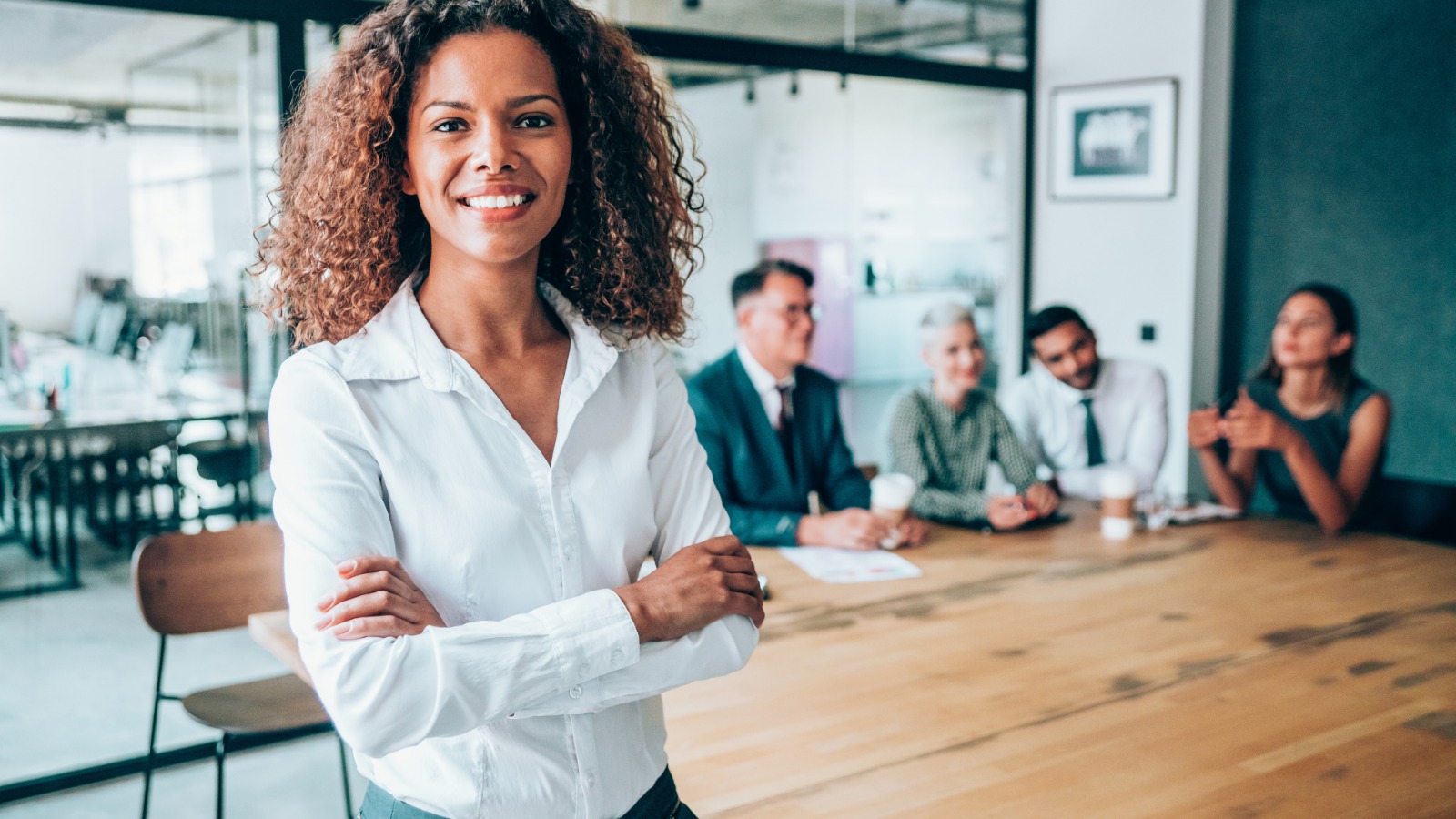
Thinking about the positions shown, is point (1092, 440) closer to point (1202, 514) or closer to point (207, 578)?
point (1202, 514)

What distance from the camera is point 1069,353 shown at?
3.54m

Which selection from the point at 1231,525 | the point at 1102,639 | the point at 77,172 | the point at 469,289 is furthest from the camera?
the point at 77,172

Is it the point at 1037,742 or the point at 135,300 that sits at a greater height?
the point at 135,300

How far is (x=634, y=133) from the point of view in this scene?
126 centimetres

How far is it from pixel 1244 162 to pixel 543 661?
196 inches

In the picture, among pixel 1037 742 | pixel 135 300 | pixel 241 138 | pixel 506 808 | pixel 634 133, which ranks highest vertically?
pixel 241 138

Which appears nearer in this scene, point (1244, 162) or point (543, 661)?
point (543, 661)

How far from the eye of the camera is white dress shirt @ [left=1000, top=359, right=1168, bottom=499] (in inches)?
143

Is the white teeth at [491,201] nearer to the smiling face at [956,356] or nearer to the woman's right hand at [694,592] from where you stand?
the woman's right hand at [694,592]

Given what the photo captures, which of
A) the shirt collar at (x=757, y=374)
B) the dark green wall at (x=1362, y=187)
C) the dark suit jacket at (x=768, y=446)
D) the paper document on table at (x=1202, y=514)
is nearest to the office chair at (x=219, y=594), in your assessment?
the dark suit jacket at (x=768, y=446)

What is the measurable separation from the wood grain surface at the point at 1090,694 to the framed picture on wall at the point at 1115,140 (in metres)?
2.75

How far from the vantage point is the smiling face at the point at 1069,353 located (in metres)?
3.52

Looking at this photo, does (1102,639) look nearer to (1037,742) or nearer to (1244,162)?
(1037,742)

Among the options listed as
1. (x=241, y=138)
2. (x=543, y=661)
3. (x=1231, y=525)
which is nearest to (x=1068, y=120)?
(x=1231, y=525)
